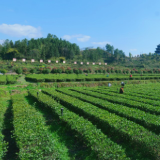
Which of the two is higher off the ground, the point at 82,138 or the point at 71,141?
the point at 82,138

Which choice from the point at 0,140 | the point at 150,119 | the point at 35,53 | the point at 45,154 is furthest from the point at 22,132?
the point at 35,53

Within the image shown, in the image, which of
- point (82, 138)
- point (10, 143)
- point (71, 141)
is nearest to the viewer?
point (82, 138)

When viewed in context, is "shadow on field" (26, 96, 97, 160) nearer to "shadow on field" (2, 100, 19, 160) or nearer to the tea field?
the tea field

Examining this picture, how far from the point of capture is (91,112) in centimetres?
960

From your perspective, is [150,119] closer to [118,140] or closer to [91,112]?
[118,140]

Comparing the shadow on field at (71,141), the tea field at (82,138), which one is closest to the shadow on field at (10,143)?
the tea field at (82,138)

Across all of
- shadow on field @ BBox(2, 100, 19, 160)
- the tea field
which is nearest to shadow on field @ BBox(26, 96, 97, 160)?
the tea field

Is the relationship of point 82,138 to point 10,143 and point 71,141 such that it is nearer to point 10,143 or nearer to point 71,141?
point 71,141

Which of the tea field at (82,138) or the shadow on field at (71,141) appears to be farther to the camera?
the shadow on field at (71,141)

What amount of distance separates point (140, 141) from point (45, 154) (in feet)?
13.2

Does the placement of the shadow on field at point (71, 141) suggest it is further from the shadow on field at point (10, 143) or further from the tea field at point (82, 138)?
the shadow on field at point (10, 143)

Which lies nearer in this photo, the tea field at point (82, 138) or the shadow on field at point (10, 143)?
the tea field at point (82, 138)

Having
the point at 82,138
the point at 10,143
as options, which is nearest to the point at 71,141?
the point at 82,138

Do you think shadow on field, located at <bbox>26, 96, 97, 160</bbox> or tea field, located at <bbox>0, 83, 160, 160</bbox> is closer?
tea field, located at <bbox>0, 83, 160, 160</bbox>
